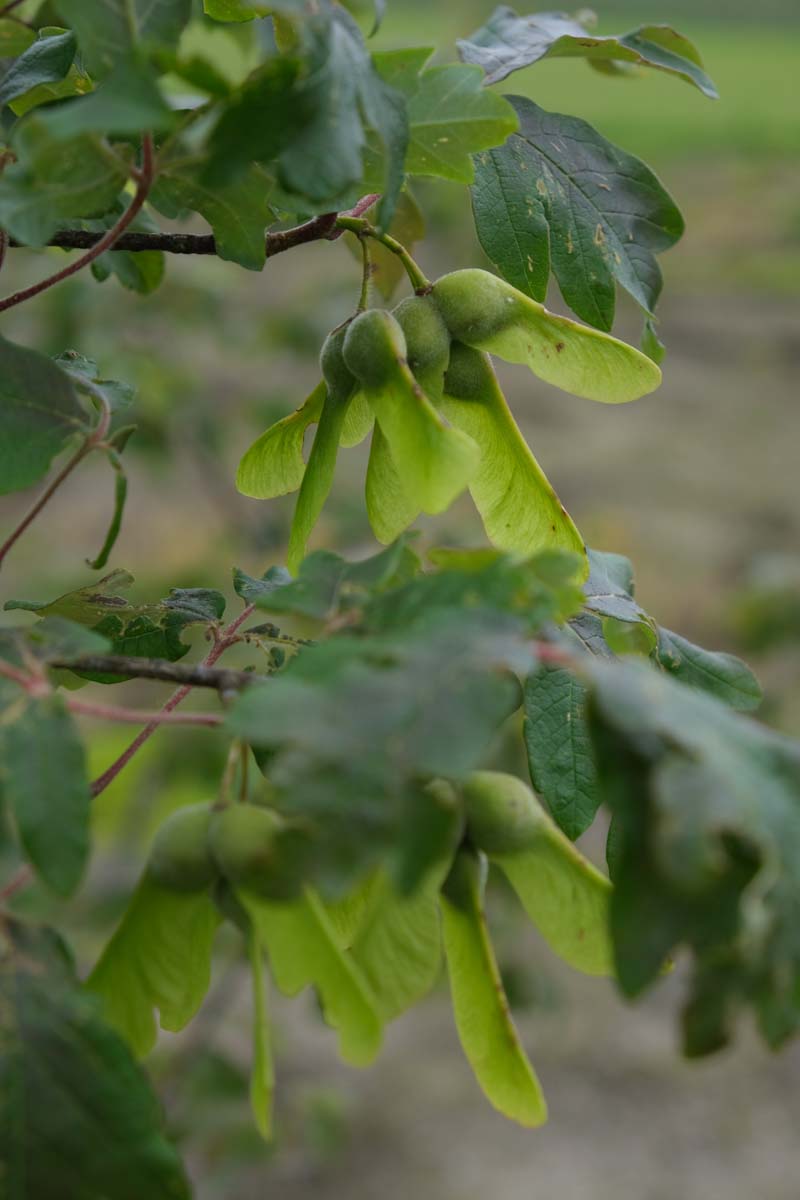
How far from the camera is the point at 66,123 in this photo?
1.26 feet

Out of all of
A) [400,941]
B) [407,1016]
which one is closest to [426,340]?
[400,941]

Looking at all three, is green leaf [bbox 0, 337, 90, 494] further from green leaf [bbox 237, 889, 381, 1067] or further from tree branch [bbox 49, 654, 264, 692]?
green leaf [bbox 237, 889, 381, 1067]

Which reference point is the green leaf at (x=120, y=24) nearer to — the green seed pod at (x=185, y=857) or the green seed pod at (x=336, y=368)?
the green seed pod at (x=336, y=368)

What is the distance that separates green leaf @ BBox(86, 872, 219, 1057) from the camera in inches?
18.4

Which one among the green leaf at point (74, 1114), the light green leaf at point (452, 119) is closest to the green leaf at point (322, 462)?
the light green leaf at point (452, 119)

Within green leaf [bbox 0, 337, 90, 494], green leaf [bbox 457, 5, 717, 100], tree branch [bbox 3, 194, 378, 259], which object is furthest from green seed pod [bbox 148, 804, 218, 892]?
green leaf [bbox 457, 5, 717, 100]

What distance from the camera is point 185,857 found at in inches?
17.6

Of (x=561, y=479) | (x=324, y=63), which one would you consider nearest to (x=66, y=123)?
(x=324, y=63)

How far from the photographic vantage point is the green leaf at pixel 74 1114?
391 mm

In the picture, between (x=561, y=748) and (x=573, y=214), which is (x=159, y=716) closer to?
(x=561, y=748)

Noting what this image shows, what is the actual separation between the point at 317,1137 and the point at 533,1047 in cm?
46

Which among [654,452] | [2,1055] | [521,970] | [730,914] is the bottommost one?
[654,452]

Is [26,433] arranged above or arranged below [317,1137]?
above

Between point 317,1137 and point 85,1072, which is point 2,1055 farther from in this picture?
point 317,1137
